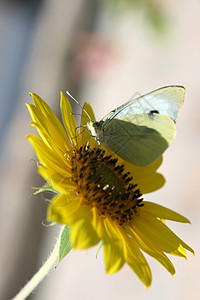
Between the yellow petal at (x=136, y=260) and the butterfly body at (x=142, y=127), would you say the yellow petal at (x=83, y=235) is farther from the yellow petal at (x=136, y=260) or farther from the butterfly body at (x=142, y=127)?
the butterfly body at (x=142, y=127)

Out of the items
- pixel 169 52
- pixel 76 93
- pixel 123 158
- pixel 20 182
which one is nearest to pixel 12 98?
pixel 76 93

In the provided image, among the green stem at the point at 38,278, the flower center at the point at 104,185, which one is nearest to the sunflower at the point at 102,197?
the flower center at the point at 104,185

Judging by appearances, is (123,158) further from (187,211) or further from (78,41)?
(78,41)

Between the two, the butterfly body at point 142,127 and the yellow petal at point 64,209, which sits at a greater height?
the butterfly body at point 142,127

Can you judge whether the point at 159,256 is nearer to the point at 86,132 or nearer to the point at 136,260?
the point at 136,260

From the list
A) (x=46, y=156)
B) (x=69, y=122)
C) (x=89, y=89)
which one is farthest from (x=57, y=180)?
(x=89, y=89)

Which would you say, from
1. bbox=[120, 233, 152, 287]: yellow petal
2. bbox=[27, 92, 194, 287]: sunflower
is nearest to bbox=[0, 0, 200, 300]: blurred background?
bbox=[27, 92, 194, 287]: sunflower

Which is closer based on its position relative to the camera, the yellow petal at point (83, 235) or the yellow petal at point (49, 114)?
the yellow petal at point (83, 235)
